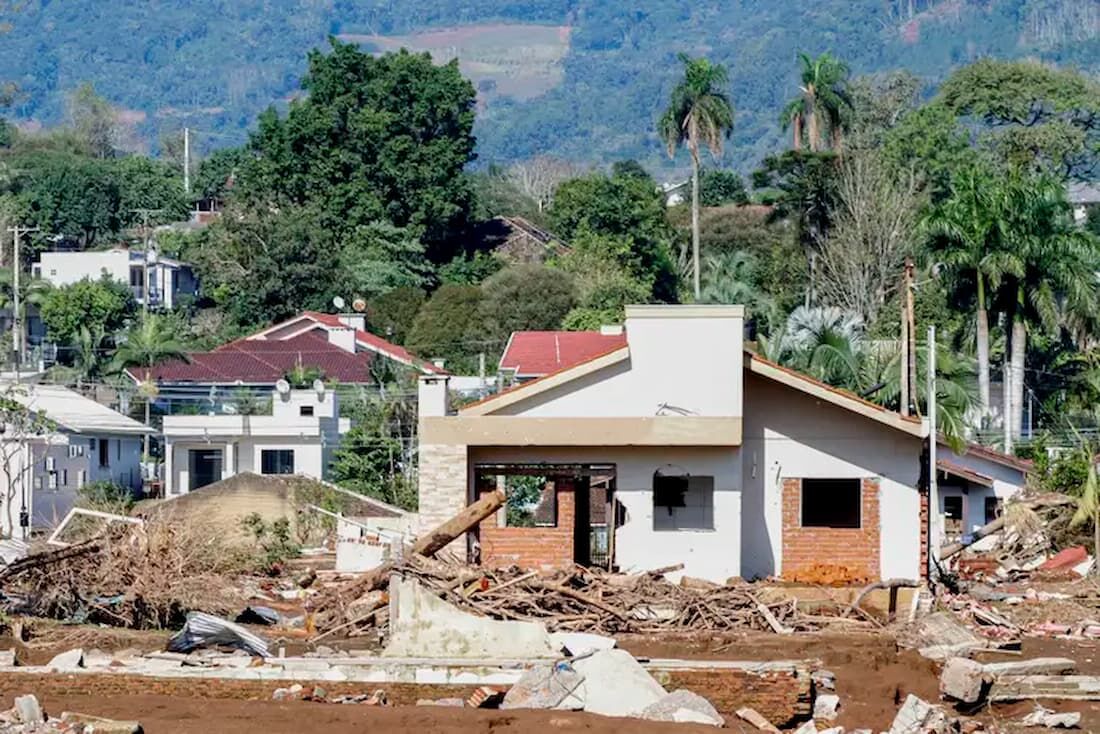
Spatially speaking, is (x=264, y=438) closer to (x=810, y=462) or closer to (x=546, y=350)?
(x=546, y=350)

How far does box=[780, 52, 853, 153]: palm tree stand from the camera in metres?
83.8

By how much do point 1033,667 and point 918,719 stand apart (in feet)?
13.8

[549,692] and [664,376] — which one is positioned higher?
[664,376]

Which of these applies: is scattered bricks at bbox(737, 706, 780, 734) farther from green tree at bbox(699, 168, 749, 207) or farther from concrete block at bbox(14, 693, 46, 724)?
green tree at bbox(699, 168, 749, 207)

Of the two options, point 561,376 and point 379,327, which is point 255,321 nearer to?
point 379,327

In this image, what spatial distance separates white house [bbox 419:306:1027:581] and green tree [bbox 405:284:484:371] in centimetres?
4241

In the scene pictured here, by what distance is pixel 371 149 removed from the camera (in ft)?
308

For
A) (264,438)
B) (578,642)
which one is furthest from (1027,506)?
(264,438)

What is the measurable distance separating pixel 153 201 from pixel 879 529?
3492 inches

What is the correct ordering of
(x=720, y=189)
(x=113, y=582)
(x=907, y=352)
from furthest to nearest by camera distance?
(x=720, y=189) < (x=907, y=352) < (x=113, y=582)

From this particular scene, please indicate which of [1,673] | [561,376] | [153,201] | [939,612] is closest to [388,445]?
[561,376]

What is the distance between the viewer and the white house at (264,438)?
5850 centimetres

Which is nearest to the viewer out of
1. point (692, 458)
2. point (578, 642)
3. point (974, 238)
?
point (578, 642)

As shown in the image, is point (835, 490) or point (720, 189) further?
point (720, 189)
